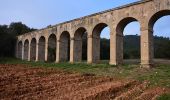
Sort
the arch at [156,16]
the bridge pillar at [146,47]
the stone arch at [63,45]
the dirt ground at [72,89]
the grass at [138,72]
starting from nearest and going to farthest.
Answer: the dirt ground at [72,89] < the grass at [138,72] < the arch at [156,16] < the bridge pillar at [146,47] < the stone arch at [63,45]

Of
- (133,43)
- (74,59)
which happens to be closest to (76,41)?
(74,59)

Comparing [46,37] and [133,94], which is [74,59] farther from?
[133,94]

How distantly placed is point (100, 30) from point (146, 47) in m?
6.67

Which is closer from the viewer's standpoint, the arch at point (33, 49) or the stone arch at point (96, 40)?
the stone arch at point (96, 40)

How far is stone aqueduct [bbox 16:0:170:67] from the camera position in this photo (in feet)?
65.7

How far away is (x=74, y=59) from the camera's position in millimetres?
28000

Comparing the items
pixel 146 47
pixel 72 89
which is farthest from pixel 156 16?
pixel 72 89

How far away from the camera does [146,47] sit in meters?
20.1

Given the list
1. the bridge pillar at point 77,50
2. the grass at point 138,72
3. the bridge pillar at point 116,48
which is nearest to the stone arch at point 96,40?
the bridge pillar at point 116,48

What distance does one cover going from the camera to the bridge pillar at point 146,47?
19797mm

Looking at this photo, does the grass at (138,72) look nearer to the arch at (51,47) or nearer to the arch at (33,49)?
the arch at (51,47)

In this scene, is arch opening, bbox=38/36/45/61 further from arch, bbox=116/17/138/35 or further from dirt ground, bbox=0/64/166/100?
dirt ground, bbox=0/64/166/100

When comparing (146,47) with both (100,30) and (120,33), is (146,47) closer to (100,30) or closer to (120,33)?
(120,33)

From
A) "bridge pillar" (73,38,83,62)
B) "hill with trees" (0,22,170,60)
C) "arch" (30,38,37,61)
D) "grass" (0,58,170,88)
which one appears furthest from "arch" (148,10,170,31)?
"arch" (30,38,37,61)
